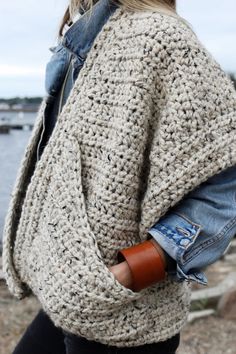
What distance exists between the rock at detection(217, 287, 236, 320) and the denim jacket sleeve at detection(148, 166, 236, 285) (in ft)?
7.22

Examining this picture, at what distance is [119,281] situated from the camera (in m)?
1.33

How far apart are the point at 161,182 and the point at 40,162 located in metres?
0.28

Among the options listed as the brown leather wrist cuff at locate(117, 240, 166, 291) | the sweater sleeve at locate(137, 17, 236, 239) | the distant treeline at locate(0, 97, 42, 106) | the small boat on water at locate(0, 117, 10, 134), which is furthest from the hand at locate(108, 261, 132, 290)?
the small boat on water at locate(0, 117, 10, 134)

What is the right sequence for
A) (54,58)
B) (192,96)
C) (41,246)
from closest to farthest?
(192,96), (41,246), (54,58)

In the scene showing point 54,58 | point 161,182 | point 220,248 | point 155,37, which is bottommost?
point 220,248


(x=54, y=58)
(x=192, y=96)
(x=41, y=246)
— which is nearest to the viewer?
(x=192, y=96)

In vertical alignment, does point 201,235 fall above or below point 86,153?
below

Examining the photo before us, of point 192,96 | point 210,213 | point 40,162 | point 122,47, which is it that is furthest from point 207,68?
point 40,162

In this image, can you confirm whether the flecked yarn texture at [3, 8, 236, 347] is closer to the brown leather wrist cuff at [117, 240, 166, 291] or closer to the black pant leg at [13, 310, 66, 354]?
the brown leather wrist cuff at [117, 240, 166, 291]

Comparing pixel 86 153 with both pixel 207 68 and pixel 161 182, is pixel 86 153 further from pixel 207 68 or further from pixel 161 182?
pixel 207 68

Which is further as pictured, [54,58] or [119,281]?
[54,58]

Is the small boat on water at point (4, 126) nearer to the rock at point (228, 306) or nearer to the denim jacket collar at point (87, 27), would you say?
the rock at point (228, 306)

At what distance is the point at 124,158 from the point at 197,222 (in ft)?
0.63

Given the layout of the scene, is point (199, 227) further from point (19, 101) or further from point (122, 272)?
point (19, 101)
